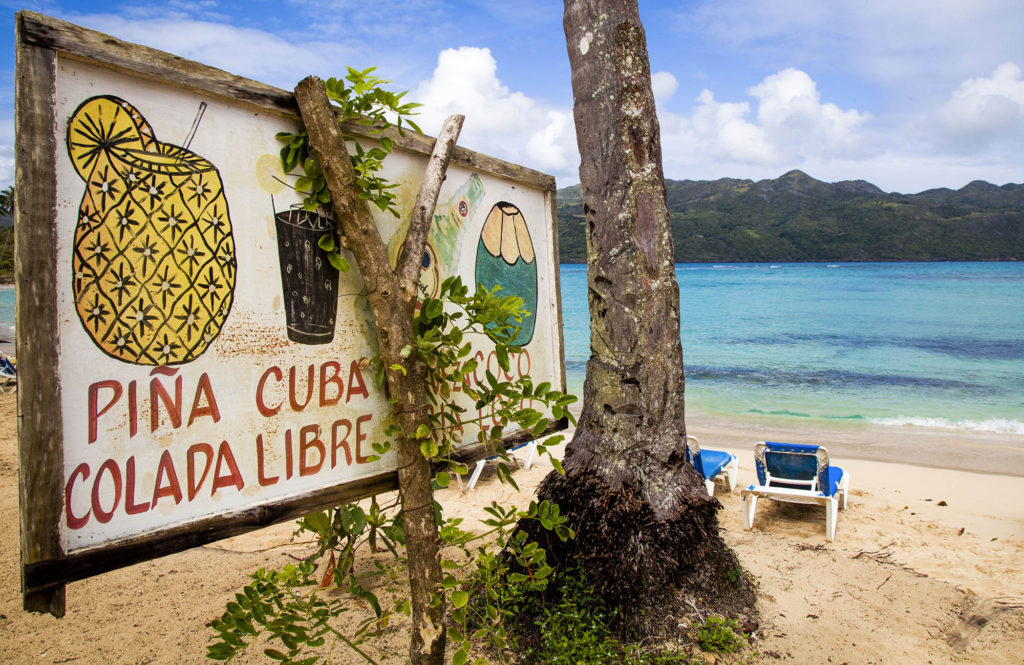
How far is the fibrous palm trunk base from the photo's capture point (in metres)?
2.99

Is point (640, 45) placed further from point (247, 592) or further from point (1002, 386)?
point (1002, 386)

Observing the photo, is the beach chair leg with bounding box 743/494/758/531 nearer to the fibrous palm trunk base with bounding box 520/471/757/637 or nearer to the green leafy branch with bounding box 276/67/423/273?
the fibrous palm trunk base with bounding box 520/471/757/637

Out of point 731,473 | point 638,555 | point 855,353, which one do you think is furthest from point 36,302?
point 855,353

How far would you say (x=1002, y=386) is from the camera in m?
17.1

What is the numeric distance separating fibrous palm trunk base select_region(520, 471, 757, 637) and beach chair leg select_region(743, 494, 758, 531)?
2.42 meters

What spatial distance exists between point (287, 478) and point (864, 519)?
5.59 m

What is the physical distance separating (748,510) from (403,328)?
455 centimetres

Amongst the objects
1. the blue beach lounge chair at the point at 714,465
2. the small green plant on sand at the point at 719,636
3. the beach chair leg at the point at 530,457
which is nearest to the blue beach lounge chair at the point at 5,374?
the beach chair leg at the point at 530,457

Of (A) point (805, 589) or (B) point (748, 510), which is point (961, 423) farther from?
(A) point (805, 589)

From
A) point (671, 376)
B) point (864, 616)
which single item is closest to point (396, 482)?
point (671, 376)

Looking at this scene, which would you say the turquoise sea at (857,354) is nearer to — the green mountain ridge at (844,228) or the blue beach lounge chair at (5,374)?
the blue beach lounge chair at (5,374)

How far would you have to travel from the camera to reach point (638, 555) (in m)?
3.00

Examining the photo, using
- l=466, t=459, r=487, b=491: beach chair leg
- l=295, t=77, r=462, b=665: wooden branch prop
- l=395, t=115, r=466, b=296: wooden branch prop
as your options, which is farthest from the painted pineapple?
l=466, t=459, r=487, b=491: beach chair leg

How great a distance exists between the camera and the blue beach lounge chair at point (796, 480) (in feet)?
18.5
